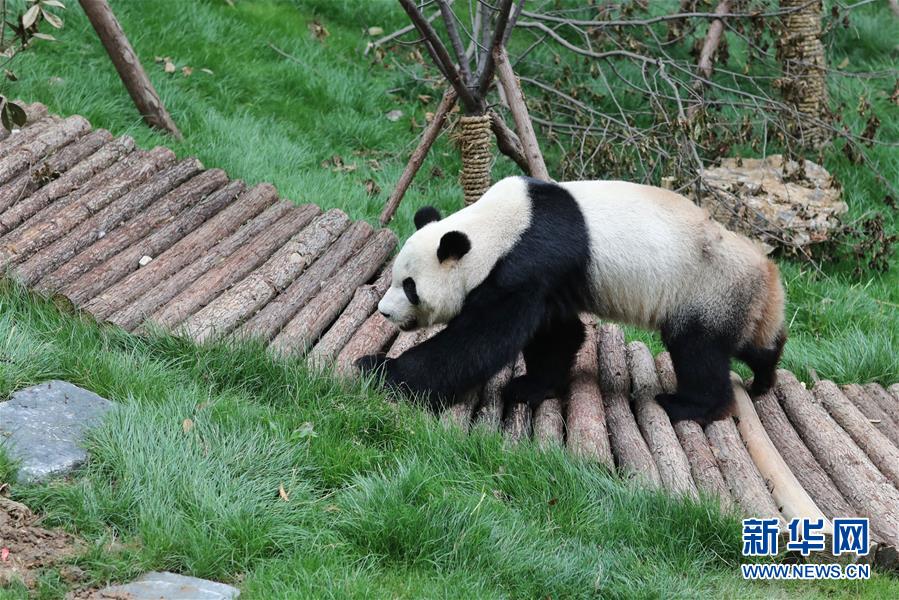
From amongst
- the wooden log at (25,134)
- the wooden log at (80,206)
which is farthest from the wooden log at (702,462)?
the wooden log at (25,134)

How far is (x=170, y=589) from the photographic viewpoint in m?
3.20

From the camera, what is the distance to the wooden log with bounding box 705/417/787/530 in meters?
4.02

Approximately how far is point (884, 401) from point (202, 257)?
12.7 feet

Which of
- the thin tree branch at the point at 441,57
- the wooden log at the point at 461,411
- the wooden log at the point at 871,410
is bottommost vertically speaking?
the wooden log at the point at 871,410

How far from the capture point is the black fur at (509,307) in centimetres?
453

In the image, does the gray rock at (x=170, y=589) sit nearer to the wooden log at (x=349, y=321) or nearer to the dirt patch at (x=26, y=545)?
the dirt patch at (x=26, y=545)

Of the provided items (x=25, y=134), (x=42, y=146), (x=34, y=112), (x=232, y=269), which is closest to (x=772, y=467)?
(x=232, y=269)

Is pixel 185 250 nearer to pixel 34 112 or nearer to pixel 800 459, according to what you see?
pixel 34 112

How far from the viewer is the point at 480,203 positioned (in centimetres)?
488

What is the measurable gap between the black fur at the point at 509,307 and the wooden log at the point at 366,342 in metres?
0.12

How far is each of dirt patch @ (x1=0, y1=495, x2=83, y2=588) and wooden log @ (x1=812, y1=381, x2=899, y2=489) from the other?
3500 millimetres

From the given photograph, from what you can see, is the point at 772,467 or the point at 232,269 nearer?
the point at 772,467

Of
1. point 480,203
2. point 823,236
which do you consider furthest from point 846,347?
point 480,203

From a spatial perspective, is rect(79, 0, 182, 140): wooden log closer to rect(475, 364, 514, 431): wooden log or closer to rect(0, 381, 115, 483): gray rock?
rect(475, 364, 514, 431): wooden log
